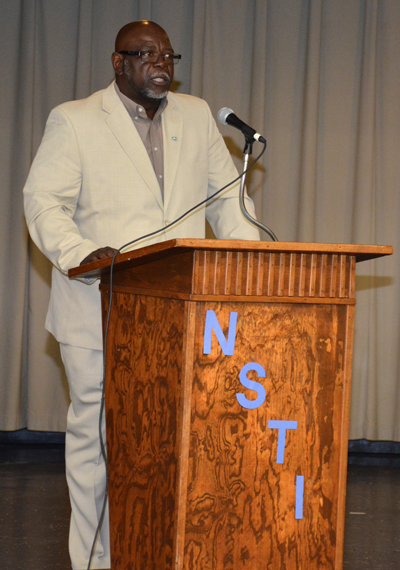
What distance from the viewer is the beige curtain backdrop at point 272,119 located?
13.6 feet

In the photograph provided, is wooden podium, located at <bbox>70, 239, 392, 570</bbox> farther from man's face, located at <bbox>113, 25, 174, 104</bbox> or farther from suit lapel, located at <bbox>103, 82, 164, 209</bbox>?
man's face, located at <bbox>113, 25, 174, 104</bbox>

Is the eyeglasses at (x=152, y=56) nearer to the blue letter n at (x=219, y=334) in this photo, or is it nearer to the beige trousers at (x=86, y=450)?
the beige trousers at (x=86, y=450)

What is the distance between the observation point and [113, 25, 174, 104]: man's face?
2361 millimetres

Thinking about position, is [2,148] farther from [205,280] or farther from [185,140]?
[205,280]

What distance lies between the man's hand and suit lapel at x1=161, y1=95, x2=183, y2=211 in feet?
1.60

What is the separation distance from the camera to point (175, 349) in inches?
57.9

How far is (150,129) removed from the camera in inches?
95.9

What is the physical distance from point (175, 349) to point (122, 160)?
104 cm

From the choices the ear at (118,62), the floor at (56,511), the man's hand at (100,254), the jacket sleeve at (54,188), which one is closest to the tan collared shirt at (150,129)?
the ear at (118,62)

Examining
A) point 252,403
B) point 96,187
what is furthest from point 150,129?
point 252,403

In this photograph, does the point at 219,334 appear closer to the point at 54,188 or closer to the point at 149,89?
the point at 54,188

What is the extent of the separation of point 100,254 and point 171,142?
72 centimetres

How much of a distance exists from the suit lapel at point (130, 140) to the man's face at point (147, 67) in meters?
0.10

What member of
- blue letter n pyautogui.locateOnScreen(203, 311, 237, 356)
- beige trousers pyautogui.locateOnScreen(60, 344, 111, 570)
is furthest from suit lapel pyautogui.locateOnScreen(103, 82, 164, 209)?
blue letter n pyautogui.locateOnScreen(203, 311, 237, 356)
